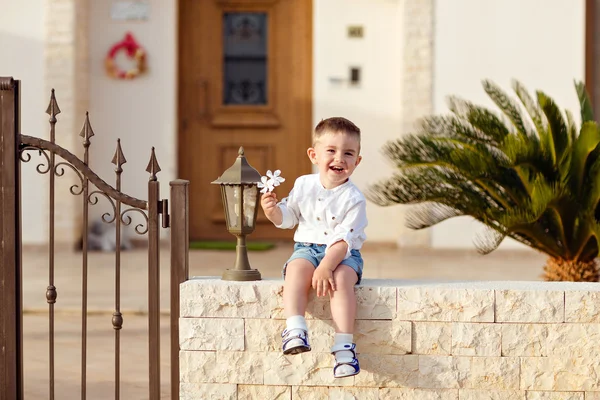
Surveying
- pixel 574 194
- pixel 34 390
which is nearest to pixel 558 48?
pixel 574 194

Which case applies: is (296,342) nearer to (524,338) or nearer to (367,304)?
(367,304)

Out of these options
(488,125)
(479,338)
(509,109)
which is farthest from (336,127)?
(509,109)

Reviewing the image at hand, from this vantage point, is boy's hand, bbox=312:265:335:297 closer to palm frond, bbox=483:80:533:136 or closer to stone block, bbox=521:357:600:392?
stone block, bbox=521:357:600:392

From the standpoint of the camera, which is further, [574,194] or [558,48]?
[558,48]

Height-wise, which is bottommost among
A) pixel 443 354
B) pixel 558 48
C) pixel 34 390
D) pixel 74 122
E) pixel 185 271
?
pixel 34 390

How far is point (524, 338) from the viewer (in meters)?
3.46

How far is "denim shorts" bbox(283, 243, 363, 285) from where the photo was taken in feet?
11.4

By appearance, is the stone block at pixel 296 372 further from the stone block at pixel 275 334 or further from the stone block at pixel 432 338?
the stone block at pixel 432 338

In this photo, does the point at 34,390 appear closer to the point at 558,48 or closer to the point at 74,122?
the point at 74,122

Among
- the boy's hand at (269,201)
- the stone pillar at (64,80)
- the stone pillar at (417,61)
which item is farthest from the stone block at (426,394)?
the stone pillar at (64,80)

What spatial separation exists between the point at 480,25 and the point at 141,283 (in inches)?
180

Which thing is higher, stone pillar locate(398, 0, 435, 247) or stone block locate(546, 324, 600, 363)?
stone pillar locate(398, 0, 435, 247)

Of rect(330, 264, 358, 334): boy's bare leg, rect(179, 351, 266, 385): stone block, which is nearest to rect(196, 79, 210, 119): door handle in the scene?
rect(179, 351, 266, 385): stone block

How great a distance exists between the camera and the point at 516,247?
10336mm
